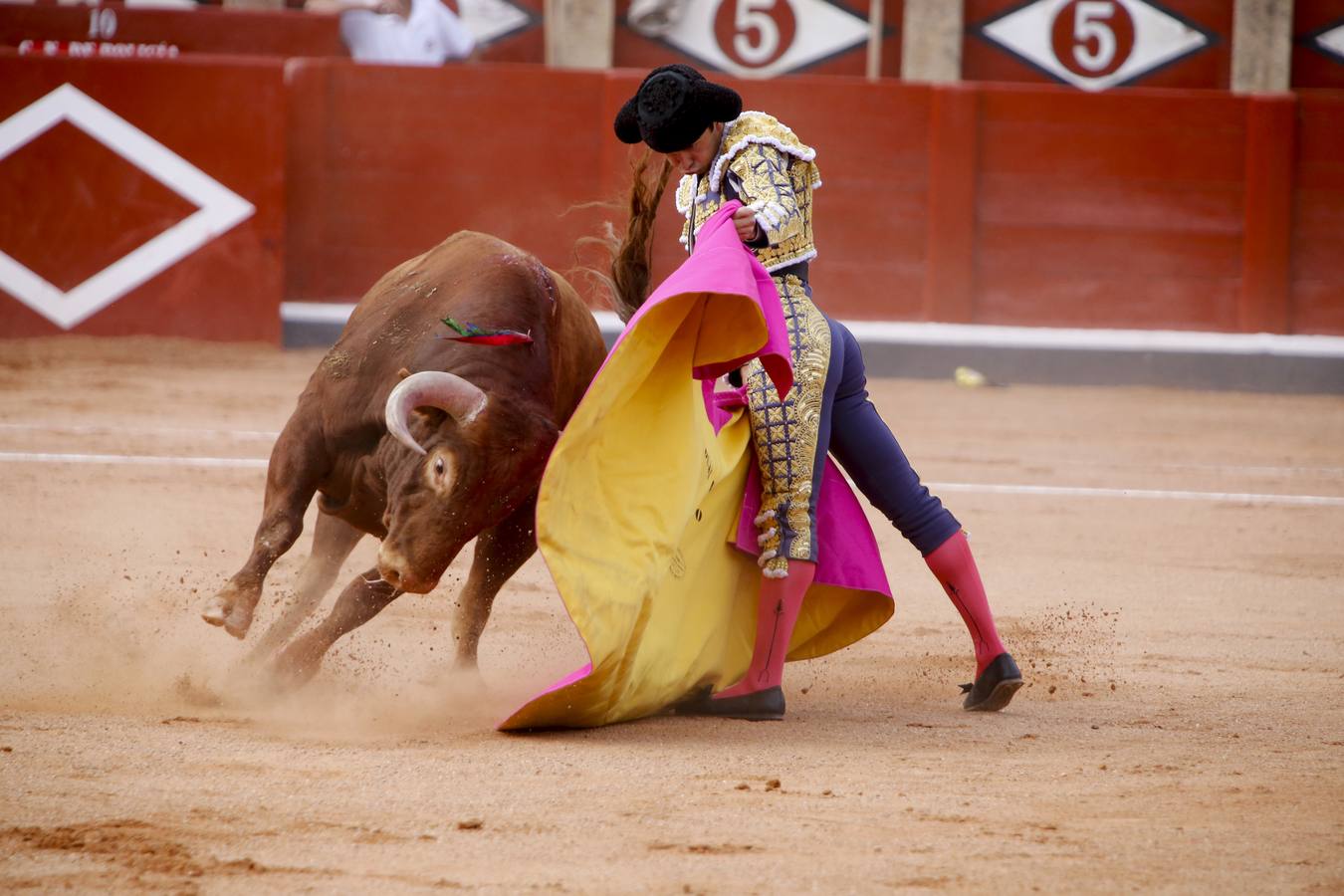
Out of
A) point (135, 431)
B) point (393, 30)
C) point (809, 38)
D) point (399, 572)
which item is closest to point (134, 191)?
point (393, 30)

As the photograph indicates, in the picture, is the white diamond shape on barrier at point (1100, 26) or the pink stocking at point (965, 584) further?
the white diamond shape on barrier at point (1100, 26)

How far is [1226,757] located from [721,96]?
122 centimetres

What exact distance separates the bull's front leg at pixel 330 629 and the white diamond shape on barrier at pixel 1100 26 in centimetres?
777

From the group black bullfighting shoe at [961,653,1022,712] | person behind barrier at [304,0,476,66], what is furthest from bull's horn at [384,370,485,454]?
person behind barrier at [304,0,476,66]

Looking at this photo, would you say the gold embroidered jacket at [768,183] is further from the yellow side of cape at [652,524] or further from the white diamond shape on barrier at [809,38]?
the white diamond shape on barrier at [809,38]

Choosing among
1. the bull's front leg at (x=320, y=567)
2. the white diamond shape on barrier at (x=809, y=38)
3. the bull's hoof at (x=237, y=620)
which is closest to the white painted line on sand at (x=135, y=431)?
the bull's front leg at (x=320, y=567)

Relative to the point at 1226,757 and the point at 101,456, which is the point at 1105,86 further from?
the point at 1226,757

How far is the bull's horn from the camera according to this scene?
245 cm

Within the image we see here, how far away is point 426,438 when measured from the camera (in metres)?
2.55

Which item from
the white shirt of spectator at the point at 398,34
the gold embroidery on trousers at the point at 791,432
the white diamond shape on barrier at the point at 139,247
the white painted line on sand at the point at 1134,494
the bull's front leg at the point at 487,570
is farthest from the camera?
the white shirt of spectator at the point at 398,34

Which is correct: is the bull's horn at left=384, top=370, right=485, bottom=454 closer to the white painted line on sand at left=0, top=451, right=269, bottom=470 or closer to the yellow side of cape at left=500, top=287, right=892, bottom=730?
the yellow side of cape at left=500, top=287, right=892, bottom=730

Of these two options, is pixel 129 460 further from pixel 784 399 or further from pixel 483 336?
pixel 784 399

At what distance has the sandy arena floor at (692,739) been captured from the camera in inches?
72.5

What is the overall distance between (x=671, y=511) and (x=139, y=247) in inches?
218
